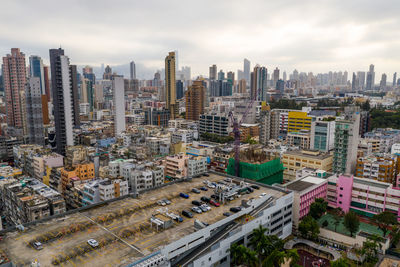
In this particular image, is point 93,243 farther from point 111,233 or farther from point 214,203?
point 214,203

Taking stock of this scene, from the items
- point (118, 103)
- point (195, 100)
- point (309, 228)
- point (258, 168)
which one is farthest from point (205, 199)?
point (195, 100)

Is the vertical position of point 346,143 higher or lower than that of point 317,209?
higher

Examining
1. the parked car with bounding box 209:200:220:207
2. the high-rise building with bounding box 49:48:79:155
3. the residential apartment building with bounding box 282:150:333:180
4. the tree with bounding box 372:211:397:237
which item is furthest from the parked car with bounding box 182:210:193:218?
the high-rise building with bounding box 49:48:79:155

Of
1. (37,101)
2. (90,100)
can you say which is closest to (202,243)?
(37,101)

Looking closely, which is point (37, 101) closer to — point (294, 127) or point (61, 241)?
point (61, 241)

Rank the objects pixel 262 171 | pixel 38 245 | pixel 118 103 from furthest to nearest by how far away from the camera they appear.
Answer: pixel 118 103
pixel 262 171
pixel 38 245

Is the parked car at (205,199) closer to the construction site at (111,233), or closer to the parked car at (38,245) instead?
the construction site at (111,233)
